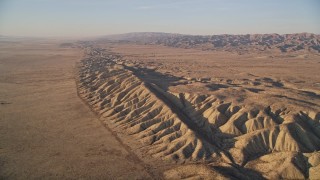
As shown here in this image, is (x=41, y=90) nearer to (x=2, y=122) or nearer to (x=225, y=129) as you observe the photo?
(x=2, y=122)

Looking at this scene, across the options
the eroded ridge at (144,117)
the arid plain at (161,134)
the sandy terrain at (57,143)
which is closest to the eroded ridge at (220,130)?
the eroded ridge at (144,117)

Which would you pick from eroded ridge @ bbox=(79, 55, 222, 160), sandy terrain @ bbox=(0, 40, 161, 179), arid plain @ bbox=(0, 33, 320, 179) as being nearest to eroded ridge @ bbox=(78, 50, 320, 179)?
eroded ridge @ bbox=(79, 55, 222, 160)

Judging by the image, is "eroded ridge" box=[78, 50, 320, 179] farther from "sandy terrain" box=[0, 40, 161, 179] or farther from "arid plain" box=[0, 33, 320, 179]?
"sandy terrain" box=[0, 40, 161, 179]

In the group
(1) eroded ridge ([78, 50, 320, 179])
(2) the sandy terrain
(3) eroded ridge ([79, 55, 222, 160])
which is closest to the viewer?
(2) the sandy terrain

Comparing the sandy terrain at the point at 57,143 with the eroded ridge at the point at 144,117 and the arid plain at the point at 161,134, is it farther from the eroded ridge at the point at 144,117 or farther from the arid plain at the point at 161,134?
the eroded ridge at the point at 144,117

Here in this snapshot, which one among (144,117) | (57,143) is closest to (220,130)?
(144,117)

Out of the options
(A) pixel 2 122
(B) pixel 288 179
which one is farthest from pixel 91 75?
(B) pixel 288 179
